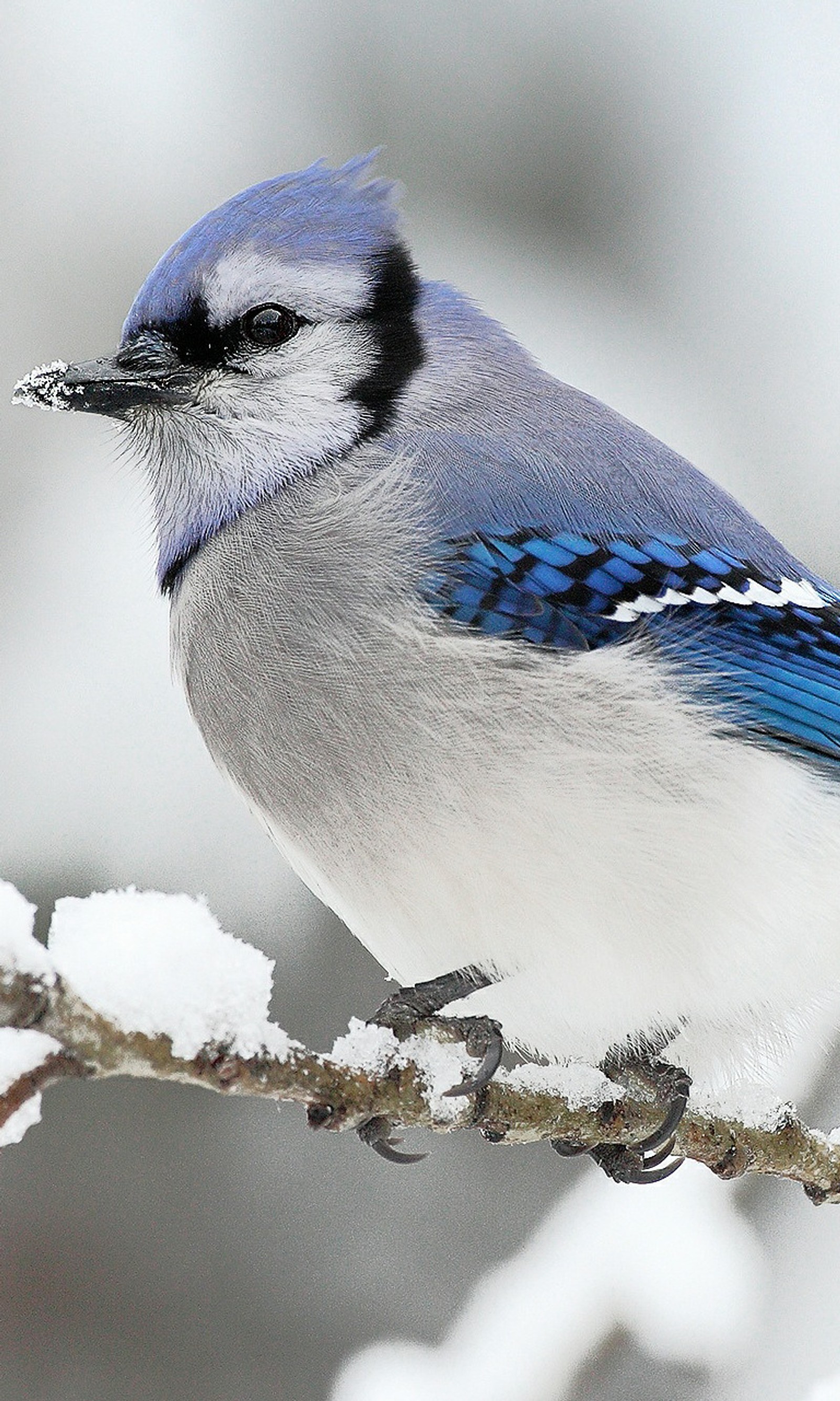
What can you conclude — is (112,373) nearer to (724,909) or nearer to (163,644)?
(724,909)

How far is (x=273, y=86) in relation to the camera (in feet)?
15.0

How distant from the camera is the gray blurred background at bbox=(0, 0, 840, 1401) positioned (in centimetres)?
300

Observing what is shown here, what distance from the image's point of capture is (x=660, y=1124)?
1.91m

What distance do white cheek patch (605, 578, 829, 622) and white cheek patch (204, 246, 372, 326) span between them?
62 centimetres

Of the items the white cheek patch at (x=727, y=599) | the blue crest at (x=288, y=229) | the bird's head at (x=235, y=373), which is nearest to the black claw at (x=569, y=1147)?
the white cheek patch at (x=727, y=599)

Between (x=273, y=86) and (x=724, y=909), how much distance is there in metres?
3.61

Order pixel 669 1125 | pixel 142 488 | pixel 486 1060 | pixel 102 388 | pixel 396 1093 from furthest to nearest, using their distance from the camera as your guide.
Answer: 1. pixel 142 488
2. pixel 102 388
3. pixel 669 1125
4. pixel 486 1060
5. pixel 396 1093

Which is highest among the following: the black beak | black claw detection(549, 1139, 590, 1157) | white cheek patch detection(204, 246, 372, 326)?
white cheek patch detection(204, 246, 372, 326)

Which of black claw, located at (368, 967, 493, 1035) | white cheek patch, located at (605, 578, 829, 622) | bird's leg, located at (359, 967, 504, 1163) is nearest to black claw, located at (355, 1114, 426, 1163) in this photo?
bird's leg, located at (359, 967, 504, 1163)

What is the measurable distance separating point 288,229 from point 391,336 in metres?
0.21

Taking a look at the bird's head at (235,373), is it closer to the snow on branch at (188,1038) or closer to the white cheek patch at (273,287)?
the white cheek patch at (273,287)

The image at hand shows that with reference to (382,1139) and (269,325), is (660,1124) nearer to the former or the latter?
(382,1139)

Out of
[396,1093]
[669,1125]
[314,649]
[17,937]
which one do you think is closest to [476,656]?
[314,649]

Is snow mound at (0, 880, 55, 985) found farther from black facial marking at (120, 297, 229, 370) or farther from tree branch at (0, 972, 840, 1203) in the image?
black facial marking at (120, 297, 229, 370)
